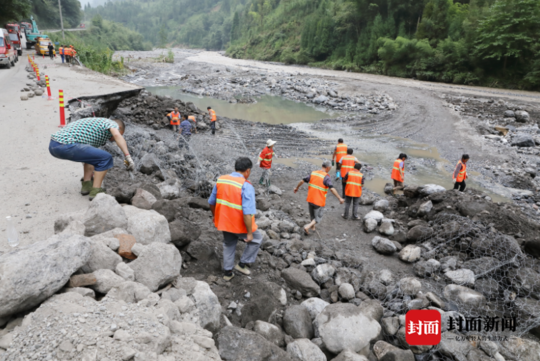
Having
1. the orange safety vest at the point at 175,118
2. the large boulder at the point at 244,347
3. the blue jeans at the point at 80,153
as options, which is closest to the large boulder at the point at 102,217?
the blue jeans at the point at 80,153

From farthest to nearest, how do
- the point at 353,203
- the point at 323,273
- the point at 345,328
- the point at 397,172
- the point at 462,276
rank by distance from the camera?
the point at 397,172 < the point at 353,203 < the point at 462,276 < the point at 323,273 < the point at 345,328

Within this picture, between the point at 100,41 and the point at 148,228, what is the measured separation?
79.4 metres

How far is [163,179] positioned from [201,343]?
4.98 metres

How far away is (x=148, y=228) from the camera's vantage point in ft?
12.7

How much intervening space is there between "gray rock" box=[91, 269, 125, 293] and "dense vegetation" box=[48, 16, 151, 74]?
2662cm

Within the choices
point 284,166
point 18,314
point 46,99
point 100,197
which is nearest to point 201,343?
point 18,314

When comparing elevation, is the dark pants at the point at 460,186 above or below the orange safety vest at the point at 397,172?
below

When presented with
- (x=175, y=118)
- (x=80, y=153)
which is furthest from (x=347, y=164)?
(x=175, y=118)

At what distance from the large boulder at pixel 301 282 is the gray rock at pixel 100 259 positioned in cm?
226

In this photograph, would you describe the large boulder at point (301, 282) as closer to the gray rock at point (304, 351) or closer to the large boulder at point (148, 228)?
the gray rock at point (304, 351)

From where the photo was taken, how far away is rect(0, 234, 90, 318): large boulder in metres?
2.34

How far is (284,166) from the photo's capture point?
35.7 feet

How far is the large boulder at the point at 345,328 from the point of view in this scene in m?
3.47

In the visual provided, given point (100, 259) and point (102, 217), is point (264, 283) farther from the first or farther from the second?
point (102, 217)
